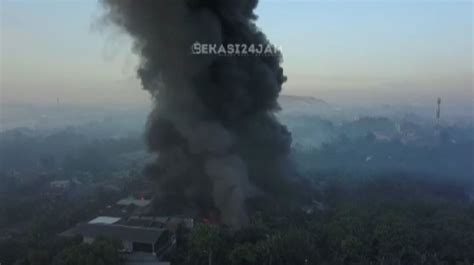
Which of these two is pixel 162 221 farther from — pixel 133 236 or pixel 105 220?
pixel 105 220

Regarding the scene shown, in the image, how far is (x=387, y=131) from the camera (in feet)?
282

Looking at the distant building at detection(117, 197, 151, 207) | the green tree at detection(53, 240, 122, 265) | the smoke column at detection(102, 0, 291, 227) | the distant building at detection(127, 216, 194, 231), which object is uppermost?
the smoke column at detection(102, 0, 291, 227)

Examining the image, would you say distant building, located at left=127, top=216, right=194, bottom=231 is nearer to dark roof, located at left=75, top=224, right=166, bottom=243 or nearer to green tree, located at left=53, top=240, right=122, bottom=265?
dark roof, located at left=75, top=224, right=166, bottom=243

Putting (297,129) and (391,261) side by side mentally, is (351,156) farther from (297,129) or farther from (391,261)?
(391,261)

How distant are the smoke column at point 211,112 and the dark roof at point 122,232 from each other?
398cm

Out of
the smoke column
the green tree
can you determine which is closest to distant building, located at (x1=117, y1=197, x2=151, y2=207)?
the smoke column

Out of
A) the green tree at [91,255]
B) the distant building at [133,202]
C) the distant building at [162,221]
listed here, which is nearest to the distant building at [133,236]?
the distant building at [162,221]

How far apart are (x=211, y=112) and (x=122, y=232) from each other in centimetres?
795

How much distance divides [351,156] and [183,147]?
3309cm

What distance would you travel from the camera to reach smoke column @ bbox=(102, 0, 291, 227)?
23656mm

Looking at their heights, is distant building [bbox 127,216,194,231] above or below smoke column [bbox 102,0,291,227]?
below

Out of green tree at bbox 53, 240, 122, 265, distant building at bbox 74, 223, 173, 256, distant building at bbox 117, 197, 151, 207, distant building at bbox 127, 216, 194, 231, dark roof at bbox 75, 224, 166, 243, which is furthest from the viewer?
distant building at bbox 117, 197, 151, 207

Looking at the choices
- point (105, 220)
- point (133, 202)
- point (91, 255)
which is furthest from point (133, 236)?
point (133, 202)

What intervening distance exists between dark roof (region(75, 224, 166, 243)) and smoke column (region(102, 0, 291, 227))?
398 cm
